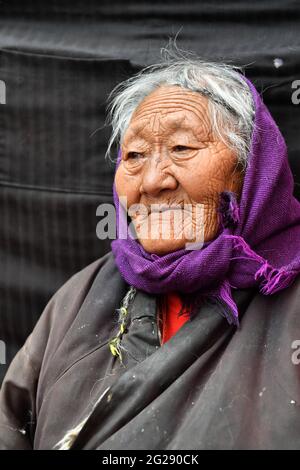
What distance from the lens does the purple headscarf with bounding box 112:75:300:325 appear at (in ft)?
7.57


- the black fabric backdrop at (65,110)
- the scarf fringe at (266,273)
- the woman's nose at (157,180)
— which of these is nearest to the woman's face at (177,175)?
the woman's nose at (157,180)

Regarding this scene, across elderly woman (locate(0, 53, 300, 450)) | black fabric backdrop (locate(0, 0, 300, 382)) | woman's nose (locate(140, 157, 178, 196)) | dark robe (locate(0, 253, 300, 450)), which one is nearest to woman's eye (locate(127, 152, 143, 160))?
elderly woman (locate(0, 53, 300, 450))

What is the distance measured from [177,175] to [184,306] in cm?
47

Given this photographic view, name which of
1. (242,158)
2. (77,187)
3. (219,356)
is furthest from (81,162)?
(219,356)

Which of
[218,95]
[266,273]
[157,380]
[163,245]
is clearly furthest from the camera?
[218,95]

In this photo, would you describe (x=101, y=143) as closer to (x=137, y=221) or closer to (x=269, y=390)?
(x=137, y=221)

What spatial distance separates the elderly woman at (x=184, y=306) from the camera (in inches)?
84.1

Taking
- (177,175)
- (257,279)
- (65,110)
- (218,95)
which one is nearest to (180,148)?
(177,175)

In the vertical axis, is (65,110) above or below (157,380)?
above

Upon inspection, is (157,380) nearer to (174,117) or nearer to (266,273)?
(266,273)

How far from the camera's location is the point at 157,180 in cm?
244

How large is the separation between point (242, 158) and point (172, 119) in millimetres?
290

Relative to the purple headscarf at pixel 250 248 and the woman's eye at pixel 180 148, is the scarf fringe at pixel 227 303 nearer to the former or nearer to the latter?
the purple headscarf at pixel 250 248

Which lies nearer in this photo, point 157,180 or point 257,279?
point 257,279
